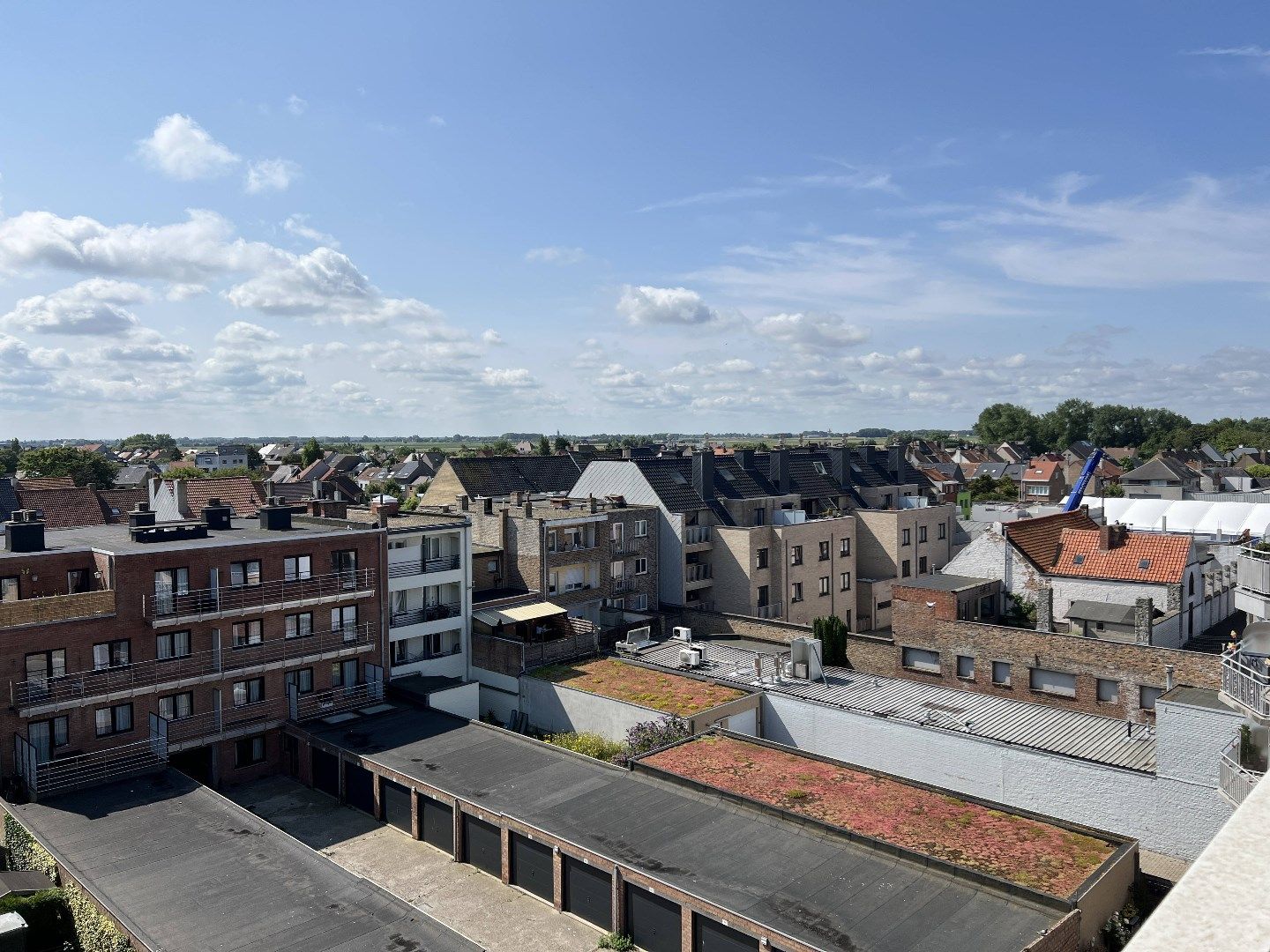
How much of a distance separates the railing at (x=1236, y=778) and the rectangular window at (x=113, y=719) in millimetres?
34602

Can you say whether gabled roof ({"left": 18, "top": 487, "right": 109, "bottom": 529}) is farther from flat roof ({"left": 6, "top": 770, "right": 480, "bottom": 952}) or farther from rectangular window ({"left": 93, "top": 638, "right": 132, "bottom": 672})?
flat roof ({"left": 6, "top": 770, "right": 480, "bottom": 952})

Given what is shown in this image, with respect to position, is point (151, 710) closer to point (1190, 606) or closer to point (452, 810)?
point (452, 810)

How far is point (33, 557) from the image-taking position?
3262 centimetres

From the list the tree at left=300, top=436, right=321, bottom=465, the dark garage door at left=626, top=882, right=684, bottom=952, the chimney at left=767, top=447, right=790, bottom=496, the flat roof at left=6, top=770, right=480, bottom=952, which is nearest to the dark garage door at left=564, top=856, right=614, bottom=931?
the dark garage door at left=626, top=882, right=684, bottom=952

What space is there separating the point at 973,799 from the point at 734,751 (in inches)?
340

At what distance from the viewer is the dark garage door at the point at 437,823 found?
30.0m

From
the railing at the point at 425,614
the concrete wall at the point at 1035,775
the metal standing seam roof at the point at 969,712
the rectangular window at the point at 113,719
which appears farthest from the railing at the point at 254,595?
the concrete wall at the point at 1035,775

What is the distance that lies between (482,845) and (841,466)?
49493mm

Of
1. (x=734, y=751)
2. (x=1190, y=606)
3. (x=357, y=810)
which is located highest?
(x=1190, y=606)

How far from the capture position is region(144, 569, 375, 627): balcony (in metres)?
33.5

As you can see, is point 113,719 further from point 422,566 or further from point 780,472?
point 780,472

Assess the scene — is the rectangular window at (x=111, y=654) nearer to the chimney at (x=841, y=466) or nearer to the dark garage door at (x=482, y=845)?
the dark garage door at (x=482, y=845)

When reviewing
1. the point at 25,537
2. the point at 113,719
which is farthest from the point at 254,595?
the point at 25,537

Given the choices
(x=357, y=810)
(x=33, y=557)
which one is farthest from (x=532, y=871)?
(x=33, y=557)
